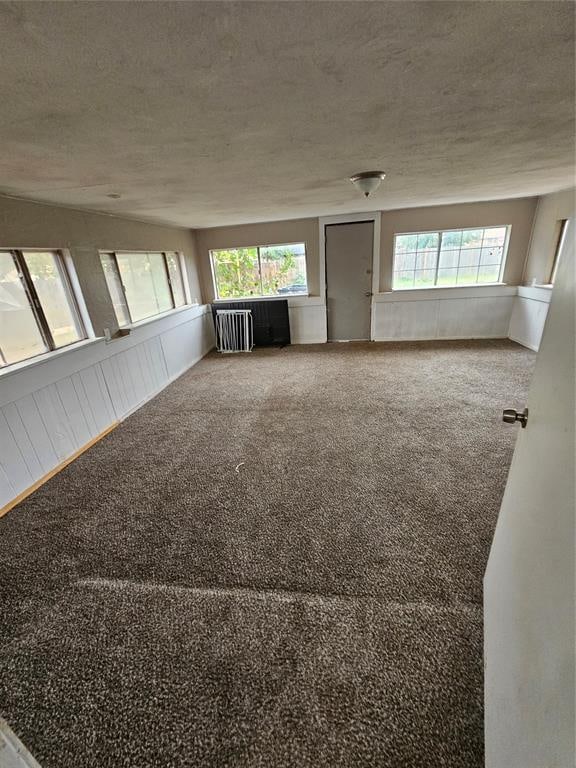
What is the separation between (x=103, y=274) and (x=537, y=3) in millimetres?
3681

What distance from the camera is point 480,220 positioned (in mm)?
4707

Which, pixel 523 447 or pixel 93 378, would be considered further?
pixel 93 378

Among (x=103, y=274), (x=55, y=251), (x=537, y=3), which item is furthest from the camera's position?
(x=103, y=274)

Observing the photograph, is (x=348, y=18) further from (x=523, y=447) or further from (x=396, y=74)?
(x=523, y=447)

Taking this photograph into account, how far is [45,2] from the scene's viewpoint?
675 millimetres

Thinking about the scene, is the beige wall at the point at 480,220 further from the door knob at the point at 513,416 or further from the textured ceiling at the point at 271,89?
the door knob at the point at 513,416

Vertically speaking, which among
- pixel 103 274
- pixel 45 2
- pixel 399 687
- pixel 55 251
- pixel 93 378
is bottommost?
pixel 399 687

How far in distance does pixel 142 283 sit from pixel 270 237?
7.56 ft

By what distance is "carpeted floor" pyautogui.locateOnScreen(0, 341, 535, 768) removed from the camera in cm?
107

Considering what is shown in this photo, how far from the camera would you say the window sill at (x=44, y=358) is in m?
2.30

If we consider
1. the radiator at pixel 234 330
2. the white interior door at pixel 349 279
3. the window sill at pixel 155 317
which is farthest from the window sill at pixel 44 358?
the white interior door at pixel 349 279

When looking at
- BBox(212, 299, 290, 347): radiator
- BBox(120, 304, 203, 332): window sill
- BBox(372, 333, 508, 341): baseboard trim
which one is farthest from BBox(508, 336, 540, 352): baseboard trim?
BBox(120, 304, 203, 332): window sill

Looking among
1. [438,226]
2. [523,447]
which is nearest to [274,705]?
[523,447]

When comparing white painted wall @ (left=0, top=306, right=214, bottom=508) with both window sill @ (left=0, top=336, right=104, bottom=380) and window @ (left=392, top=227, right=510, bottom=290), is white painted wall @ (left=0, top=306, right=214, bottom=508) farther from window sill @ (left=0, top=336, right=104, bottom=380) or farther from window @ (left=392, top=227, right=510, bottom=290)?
window @ (left=392, top=227, right=510, bottom=290)
